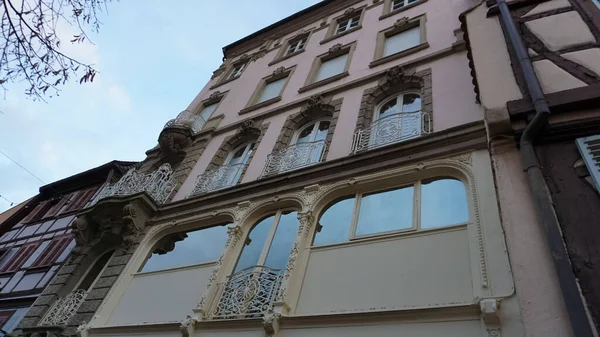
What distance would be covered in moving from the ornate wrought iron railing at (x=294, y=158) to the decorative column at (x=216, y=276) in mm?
1916

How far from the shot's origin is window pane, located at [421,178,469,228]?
233 inches

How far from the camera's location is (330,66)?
1329cm

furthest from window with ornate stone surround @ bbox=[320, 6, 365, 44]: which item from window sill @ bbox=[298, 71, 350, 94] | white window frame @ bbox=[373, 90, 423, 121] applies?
white window frame @ bbox=[373, 90, 423, 121]

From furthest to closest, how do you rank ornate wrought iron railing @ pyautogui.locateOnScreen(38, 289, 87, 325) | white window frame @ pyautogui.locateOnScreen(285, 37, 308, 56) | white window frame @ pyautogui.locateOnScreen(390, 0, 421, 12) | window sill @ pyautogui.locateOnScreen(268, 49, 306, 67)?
white window frame @ pyautogui.locateOnScreen(285, 37, 308, 56), window sill @ pyautogui.locateOnScreen(268, 49, 306, 67), white window frame @ pyautogui.locateOnScreen(390, 0, 421, 12), ornate wrought iron railing @ pyautogui.locateOnScreen(38, 289, 87, 325)

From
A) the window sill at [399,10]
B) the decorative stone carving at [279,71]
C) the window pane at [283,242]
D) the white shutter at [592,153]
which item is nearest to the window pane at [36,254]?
the window pane at [283,242]

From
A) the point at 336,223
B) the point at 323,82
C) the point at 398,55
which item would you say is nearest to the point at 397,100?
the point at 398,55

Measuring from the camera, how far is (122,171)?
15.8 metres

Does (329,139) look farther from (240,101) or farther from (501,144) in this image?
(240,101)

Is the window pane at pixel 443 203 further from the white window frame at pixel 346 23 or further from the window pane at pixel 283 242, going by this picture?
the white window frame at pixel 346 23

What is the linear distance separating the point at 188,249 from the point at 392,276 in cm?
518

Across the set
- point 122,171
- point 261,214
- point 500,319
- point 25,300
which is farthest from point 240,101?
point 500,319

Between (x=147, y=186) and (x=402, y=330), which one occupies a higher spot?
(x=147, y=186)

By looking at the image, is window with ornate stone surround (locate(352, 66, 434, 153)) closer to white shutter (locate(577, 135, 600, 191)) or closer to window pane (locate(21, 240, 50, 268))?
white shutter (locate(577, 135, 600, 191))

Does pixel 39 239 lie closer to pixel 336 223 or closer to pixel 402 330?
pixel 336 223
